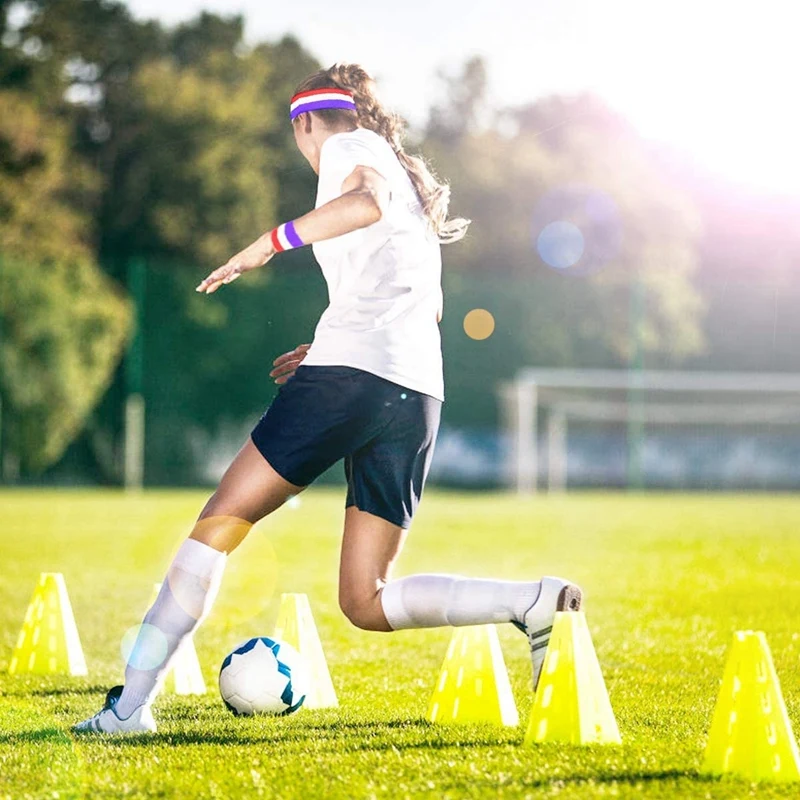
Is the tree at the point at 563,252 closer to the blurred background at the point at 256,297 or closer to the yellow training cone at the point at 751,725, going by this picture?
the blurred background at the point at 256,297

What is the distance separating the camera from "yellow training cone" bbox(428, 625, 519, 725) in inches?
181

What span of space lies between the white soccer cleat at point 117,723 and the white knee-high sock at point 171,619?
0.8 inches

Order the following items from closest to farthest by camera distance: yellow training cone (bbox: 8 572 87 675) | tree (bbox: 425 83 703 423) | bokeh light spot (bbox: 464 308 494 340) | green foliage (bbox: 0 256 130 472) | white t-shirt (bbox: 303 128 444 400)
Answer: white t-shirt (bbox: 303 128 444 400) < yellow training cone (bbox: 8 572 87 675) < green foliage (bbox: 0 256 130 472) < bokeh light spot (bbox: 464 308 494 340) < tree (bbox: 425 83 703 423)

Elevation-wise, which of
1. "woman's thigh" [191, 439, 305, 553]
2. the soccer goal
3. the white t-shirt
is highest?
the white t-shirt

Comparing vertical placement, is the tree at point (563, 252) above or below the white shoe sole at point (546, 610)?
above

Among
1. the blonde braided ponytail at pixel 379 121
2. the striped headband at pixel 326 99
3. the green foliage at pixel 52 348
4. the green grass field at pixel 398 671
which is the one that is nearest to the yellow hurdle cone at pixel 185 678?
the green grass field at pixel 398 671

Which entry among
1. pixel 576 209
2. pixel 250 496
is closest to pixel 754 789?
pixel 250 496

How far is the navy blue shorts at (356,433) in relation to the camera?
13.8 feet

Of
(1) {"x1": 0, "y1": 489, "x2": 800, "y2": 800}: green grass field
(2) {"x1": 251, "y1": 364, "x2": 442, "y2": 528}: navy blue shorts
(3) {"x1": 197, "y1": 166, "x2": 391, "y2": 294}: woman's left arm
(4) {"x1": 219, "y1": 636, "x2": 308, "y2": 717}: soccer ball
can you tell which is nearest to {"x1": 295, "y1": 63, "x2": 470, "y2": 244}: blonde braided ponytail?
(3) {"x1": 197, "y1": 166, "x2": 391, "y2": 294}: woman's left arm

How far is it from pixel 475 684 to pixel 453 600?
1.50 feet

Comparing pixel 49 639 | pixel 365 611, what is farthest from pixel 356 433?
pixel 49 639

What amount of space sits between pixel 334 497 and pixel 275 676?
23.3m

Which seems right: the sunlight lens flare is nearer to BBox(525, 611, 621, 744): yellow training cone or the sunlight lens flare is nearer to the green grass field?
the green grass field

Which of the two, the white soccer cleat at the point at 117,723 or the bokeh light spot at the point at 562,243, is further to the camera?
the bokeh light spot at the point at 562,243
